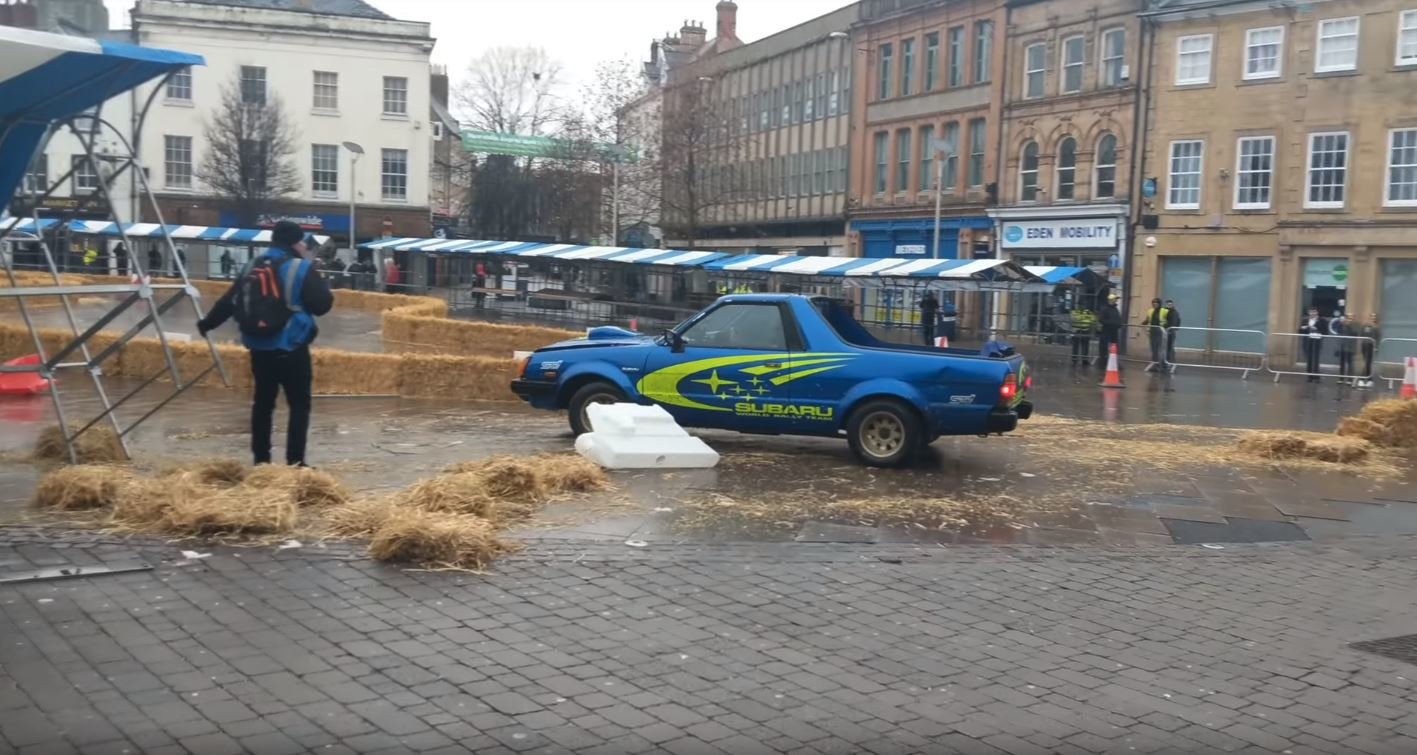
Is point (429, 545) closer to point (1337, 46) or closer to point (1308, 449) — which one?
point (1308, 449)

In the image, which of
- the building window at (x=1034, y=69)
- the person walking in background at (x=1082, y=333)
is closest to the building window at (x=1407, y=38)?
the person walking in background at (x=1082, y=333)

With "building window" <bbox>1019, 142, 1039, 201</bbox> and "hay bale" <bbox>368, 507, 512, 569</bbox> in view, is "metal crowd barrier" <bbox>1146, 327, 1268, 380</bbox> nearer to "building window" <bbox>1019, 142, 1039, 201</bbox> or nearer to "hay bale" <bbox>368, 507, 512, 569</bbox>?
"building window" <bbox>1019, 142, 1039, 201</bbox>

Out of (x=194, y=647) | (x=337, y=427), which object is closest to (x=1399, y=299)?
(x=337, y=427)

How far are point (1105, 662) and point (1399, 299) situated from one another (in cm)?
3159

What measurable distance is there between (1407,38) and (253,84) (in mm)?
45154

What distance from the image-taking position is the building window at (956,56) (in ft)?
153

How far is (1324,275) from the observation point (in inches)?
1375

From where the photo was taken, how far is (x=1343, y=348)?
1127 inches

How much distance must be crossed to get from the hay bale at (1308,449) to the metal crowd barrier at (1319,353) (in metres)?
15.8

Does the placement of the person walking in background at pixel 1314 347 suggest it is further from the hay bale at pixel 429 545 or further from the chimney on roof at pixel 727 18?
the chimney on roof at pixel 727 18

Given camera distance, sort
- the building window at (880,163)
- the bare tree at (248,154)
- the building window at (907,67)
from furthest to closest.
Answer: the bare tree at (248,154), the building window at (880,163), the building window at (907,67)

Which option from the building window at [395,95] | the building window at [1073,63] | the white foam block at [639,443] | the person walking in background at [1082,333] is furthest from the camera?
the building window at [395,95]

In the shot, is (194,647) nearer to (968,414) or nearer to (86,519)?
(86,519)

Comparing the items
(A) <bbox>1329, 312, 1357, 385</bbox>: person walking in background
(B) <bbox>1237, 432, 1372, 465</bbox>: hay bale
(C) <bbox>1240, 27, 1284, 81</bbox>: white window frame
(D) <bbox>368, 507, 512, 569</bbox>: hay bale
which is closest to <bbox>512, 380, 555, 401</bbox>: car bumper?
(D) <bbox>368, 507, 512, 569</bbox>: hay bale
